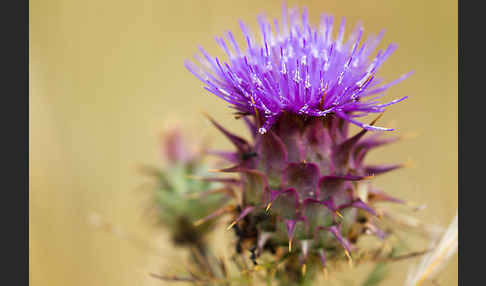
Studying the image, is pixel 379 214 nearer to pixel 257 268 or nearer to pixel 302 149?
pixel 302 149

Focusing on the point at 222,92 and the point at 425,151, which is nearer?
the point at 222,92

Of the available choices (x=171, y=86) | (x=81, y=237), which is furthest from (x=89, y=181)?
(x=171, y=86)

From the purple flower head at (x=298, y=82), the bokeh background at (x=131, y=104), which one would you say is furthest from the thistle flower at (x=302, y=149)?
the bokeh background at (x=131, y=104)

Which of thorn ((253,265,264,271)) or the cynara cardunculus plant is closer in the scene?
the cynara cardunculus plant

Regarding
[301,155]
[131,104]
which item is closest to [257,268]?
[301,155]

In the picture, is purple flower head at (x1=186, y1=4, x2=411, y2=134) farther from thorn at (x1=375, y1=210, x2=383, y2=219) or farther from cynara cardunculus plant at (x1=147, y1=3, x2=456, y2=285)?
thorn at (x1=375, y1=210, x2=383, y2=219)

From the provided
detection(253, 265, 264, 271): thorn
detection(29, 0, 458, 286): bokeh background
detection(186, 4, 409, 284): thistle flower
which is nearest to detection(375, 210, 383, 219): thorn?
detection(186, 4, 409, 284): thistle flower

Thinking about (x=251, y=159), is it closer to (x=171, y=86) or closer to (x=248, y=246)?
(x=248, y=246)
